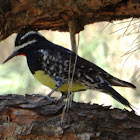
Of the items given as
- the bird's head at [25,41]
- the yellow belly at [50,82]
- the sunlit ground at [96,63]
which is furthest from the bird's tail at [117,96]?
the sunlit ground at [96,63]

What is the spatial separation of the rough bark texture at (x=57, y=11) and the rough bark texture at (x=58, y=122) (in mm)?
608

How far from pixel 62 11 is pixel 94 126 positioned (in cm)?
92

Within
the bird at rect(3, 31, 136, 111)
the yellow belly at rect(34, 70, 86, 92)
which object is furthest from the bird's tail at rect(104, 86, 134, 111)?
the yellow belly at rect(34, 70, 86, 92)

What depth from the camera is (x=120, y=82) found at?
2.50 meters

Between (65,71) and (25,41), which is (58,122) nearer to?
(65,71)

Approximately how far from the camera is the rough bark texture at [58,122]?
6.77 feet

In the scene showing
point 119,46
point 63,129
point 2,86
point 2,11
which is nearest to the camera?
point 63,129

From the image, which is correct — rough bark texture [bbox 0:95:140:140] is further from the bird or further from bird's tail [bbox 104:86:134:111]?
the bird

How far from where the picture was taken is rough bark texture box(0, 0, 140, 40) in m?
2.24

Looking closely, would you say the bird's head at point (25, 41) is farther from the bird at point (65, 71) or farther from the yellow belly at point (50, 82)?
the yellow belly at point (50, 82)

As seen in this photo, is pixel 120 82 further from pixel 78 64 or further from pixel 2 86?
pixel 2 86

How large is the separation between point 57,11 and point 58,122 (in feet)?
2.82

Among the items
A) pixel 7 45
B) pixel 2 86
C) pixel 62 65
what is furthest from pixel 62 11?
A: pixel 7 45

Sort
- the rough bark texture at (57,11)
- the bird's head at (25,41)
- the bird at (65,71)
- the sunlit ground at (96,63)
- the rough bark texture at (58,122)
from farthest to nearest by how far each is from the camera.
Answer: the sunlit ground at (96,63) < the bird's head at (25,41) < the bird at (65,71) < the rough bark texture at (57,11) < the rough bark texture at (58,122)
